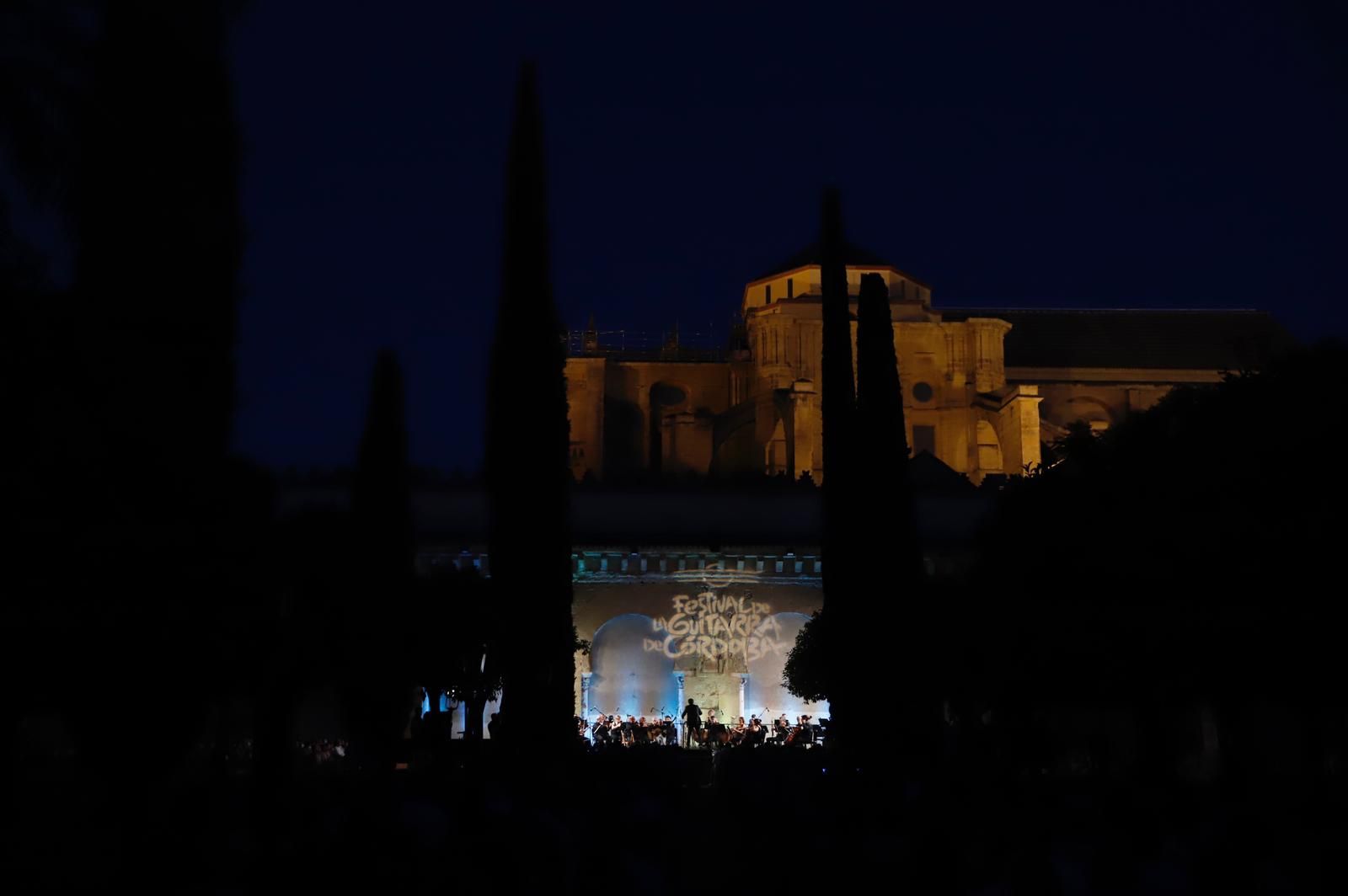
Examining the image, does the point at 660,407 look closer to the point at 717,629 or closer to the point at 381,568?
the point at 717,629

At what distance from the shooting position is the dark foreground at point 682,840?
7406mm

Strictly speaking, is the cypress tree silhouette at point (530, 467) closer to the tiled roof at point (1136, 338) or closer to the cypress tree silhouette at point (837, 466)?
the cypress tree silhouette at point (837, 466)

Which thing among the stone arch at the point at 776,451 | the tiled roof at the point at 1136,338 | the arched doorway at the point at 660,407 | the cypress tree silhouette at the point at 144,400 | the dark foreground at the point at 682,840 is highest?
the tiled roof at the point at 1136,338

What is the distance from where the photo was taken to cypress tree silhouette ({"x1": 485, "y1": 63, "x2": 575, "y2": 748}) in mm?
20344

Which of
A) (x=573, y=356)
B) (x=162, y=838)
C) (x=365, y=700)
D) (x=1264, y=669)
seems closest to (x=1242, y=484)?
(x=1264, y=669)

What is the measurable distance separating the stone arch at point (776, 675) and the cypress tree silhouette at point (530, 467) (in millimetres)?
16971

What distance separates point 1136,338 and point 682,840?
53.0 m

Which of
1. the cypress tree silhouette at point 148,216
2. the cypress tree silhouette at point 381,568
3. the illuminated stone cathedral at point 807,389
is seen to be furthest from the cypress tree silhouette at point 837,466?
the illuminated stone cathedral at point 807,389

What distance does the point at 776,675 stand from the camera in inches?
1502

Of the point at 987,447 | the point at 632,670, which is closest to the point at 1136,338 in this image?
the point at 987,447

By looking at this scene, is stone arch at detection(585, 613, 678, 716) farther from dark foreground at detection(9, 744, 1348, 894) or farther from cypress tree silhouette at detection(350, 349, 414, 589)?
dark foreground at detection(9, 744, 1348, 894)

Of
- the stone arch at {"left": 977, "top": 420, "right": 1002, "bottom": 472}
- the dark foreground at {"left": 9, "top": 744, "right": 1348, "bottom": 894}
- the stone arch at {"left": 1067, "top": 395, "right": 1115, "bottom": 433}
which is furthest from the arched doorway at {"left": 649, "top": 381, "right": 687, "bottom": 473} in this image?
the dark foreground at {"left": 9, "top": 744, "right": 1348, "bottom": 894}

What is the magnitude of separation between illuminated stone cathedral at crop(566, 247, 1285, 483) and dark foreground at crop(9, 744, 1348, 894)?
109ft

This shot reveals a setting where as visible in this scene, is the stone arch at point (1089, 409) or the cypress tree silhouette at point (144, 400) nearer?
the cypress tree silhouette at point (144, 400)
